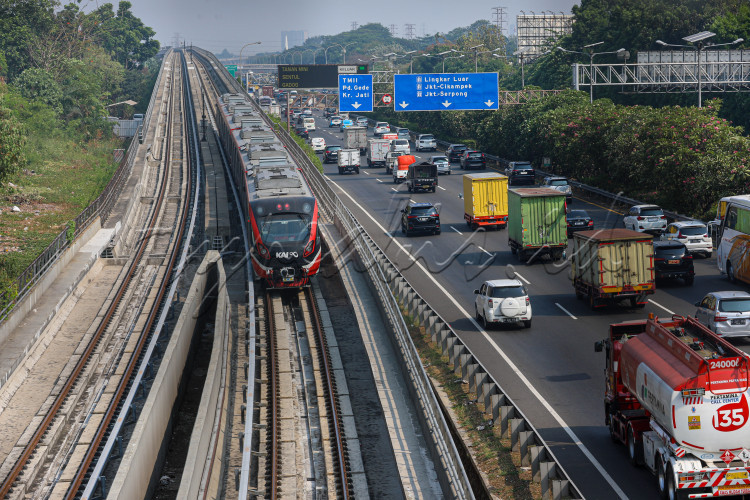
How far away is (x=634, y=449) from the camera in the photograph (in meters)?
18.3

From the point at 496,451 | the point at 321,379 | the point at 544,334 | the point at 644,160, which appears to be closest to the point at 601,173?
the point at 644,160

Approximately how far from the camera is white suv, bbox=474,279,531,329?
28.9 meters

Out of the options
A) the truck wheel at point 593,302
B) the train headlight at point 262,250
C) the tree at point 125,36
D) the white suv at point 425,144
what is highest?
the tree at point 125,36

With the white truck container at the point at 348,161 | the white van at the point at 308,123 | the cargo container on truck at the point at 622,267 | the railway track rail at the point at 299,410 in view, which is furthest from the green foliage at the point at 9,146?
the white van at the point at 308,123

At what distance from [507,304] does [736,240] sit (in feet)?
34.5

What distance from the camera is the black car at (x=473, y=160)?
7381 cm

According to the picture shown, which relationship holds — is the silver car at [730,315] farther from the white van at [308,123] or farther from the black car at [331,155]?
the white van at [308,123]

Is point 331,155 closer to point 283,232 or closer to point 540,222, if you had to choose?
point 540,222

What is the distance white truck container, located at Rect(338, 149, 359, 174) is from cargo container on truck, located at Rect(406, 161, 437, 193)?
500 inches

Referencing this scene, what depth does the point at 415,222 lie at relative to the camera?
45.9 metres

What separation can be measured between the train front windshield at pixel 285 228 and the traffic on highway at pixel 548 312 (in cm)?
559

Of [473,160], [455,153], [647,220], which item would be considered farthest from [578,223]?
[455,153]

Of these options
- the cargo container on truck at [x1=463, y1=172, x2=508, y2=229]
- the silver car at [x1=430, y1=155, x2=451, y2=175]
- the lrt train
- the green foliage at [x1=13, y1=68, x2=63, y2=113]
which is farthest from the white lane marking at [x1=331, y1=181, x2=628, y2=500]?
the green foliage at [x1=13, y1=68, x2=63, y2=113]

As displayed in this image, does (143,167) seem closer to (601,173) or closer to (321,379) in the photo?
(601,173)
